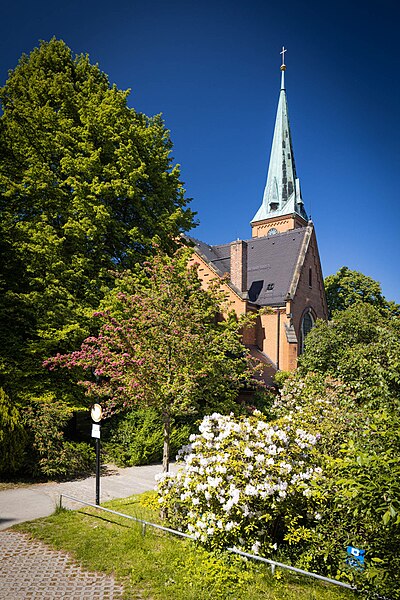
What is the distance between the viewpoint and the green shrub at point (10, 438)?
11.2m

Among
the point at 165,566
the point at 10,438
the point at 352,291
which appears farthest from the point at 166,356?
the point at 352,291

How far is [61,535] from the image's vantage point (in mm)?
7785

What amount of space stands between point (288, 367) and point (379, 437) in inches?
870

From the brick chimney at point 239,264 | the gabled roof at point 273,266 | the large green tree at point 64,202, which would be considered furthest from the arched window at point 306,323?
the large green tree at point 64,202

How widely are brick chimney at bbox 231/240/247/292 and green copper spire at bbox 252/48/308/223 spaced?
937 inches

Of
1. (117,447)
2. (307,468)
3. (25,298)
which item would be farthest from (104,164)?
(307,468)

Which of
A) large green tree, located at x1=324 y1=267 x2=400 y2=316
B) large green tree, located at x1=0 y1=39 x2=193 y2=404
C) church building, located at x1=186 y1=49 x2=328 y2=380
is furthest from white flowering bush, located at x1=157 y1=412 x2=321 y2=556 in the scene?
large green tree, located at x1=324 y1=267 x2=400 y2=316

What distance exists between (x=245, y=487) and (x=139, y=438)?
850cm

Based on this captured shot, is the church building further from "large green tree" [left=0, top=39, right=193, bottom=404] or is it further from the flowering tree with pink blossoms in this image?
the flowering tree with pink blossoms

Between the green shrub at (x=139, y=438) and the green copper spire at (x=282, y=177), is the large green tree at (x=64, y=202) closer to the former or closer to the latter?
the green shrub at (x=139, y=438)

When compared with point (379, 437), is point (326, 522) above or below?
below

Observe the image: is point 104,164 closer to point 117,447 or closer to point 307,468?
point 117,447

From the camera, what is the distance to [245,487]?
22.4 ft

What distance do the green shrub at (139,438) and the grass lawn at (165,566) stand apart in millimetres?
6033
